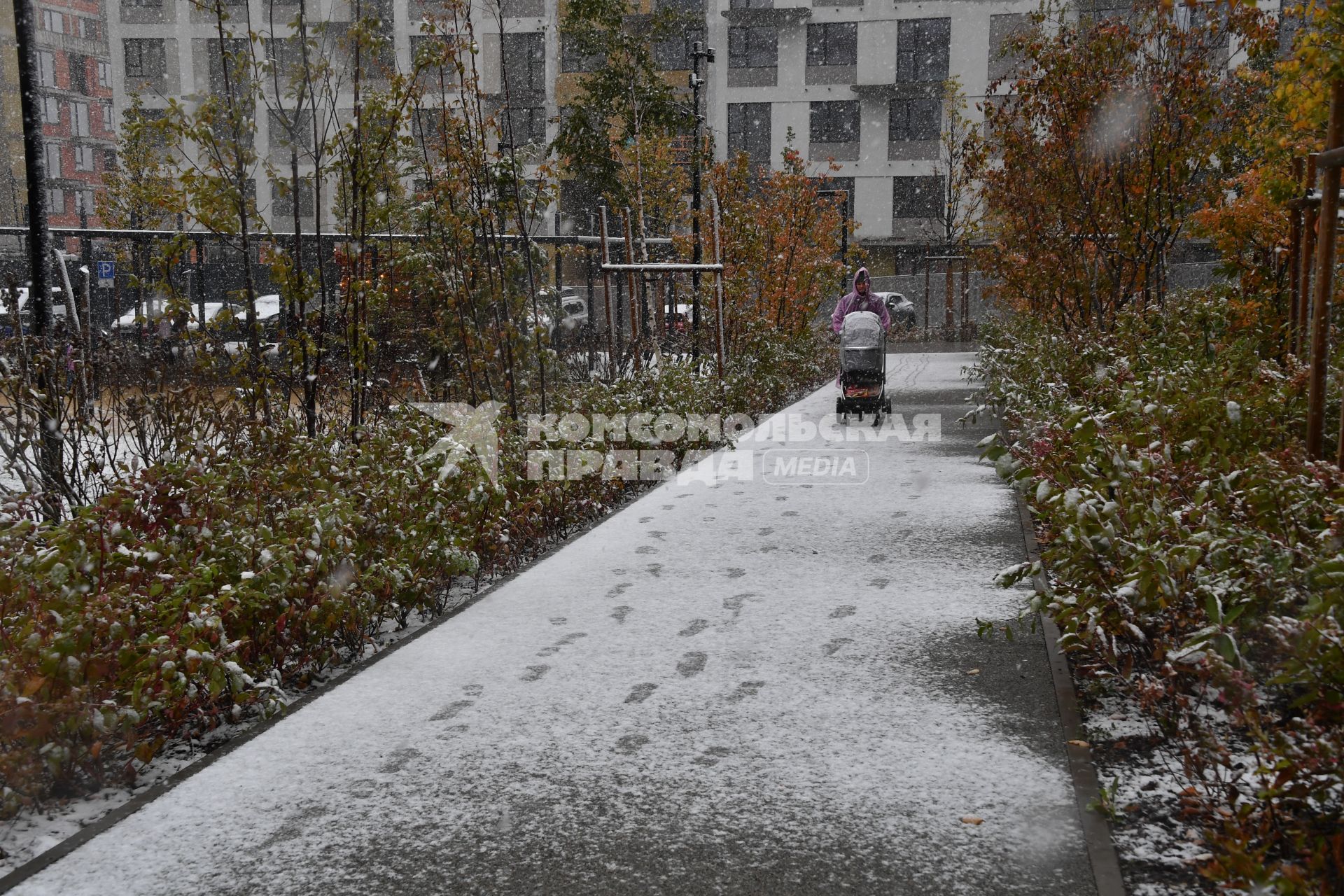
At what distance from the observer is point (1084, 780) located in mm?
3814

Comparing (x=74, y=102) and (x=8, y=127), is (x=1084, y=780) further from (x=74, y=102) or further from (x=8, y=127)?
(x=74, y=102)

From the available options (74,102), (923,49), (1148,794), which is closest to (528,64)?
(923,49)

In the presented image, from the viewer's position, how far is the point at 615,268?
12.8 metres

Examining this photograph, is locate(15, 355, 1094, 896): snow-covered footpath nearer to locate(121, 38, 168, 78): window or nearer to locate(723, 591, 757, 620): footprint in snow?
locate(723, 591, 757, 620): footprint in snow

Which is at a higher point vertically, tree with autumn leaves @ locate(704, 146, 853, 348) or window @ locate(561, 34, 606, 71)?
window @ locate(561, 34, 606, 71)

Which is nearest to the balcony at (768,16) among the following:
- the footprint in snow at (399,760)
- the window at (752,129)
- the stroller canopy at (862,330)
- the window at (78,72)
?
the window at (752,129)

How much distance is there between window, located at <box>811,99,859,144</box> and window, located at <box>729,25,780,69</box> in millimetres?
2636

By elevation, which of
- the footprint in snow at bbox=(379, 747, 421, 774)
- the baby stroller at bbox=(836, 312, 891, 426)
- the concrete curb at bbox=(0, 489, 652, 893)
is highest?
the baby stroller at bbox=(836, 312, 891, 426)

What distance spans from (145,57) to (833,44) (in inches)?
1119

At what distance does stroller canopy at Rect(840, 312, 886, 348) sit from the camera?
498 inches

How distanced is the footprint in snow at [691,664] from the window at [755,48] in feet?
145

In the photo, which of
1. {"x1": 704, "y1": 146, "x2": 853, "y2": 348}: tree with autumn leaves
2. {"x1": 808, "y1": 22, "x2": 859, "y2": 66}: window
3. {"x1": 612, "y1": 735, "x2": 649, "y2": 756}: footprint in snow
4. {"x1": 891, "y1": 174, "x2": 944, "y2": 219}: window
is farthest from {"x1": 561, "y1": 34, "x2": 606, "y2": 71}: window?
{"x1": 612, "y1": 735, "x2": 649, "y2": 756}: footprint in snow

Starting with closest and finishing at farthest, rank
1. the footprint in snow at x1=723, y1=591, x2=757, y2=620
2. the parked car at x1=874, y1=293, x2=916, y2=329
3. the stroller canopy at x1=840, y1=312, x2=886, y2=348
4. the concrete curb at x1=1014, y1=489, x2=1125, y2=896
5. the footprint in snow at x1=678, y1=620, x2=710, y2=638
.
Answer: the concrete curb at x1=1014, y1=489, x2=1125, y2=896, the footprint in snow at x1=678, y1=620, x2=710, y2=638, the footprint in snow at x1=723, y1=591, x2=757, y2=620, the stroller canopy at x1=840, y1=312, x2=886, y2=348, the parked car at x1=874, y1=293, x2=916, y2=329

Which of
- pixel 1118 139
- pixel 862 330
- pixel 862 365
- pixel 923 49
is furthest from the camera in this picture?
pixel 923 49
